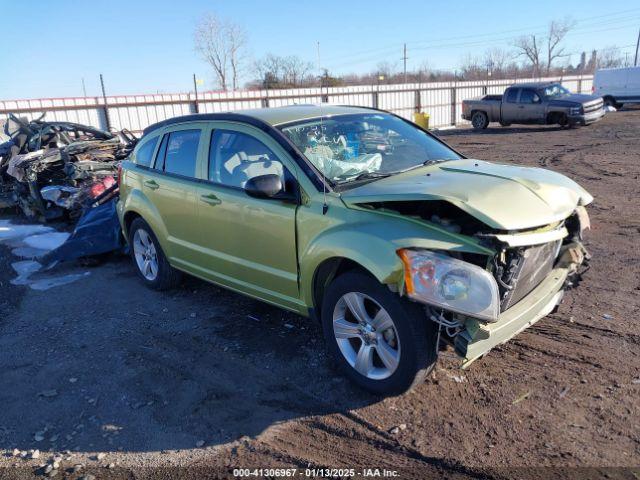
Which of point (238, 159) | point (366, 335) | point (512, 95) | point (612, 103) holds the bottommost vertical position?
point (612, 103)

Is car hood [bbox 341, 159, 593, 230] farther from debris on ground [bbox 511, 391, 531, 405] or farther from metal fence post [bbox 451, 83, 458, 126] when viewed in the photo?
metal fence post [bbox 451, 83, 458, 126]

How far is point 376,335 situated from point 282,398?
80cm

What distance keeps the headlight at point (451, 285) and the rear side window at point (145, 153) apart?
3529mm

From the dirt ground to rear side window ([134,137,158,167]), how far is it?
150cm

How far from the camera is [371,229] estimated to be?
10.7 ft

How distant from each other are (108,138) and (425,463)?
11.0m

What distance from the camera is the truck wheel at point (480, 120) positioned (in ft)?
75.7

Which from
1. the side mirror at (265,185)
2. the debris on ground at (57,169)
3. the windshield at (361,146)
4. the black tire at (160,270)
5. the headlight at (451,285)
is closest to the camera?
the headlight at (451,285)

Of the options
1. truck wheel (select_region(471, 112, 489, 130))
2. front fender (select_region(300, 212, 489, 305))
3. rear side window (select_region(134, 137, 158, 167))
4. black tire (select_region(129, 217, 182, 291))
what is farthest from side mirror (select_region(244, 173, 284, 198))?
truck wheel (select_region(471, 112, 489, 130))

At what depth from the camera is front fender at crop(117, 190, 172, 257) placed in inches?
204

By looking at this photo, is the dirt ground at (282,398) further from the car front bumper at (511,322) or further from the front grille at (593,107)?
the front grille at (593,107)

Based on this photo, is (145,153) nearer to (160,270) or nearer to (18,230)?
(160,270)

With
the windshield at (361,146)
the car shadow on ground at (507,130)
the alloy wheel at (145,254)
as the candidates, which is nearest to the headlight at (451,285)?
the windshield at (361,146)

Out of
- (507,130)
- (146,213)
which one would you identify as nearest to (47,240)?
(146,213)
